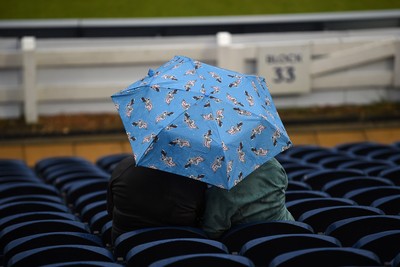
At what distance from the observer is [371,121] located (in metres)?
13.8

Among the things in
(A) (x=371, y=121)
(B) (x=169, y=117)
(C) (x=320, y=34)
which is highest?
(B) (x=169, y=117)

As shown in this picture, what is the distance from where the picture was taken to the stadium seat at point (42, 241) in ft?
17.4

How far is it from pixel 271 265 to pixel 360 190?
7.09 feet

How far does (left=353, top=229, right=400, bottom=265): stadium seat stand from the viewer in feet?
16.7

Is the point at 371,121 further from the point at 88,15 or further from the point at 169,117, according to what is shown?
the point at 169,117

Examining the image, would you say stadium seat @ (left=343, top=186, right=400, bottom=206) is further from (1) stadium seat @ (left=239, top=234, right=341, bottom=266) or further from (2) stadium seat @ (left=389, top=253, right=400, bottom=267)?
(2) stadium seat @ (left=389, top=253, right=400, bottom=267)

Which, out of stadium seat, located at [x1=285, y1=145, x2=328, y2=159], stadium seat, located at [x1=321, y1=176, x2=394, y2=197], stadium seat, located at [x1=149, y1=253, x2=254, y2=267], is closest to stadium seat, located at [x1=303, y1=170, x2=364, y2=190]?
stadium seat, located at [x1=321, y1=176, x2=394, y2=197]

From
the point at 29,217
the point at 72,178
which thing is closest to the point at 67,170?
the point at 72,178

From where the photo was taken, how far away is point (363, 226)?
5406 mm

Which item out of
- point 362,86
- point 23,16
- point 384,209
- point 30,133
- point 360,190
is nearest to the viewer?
point 384,209

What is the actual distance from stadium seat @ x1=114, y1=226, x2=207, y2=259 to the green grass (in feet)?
41.9

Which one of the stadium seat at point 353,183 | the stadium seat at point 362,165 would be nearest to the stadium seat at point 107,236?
the stadium seat at point 353,183

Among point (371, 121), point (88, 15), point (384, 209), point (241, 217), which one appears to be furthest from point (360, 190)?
point (88, 15)

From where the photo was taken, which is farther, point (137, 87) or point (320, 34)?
point (320, 34)
